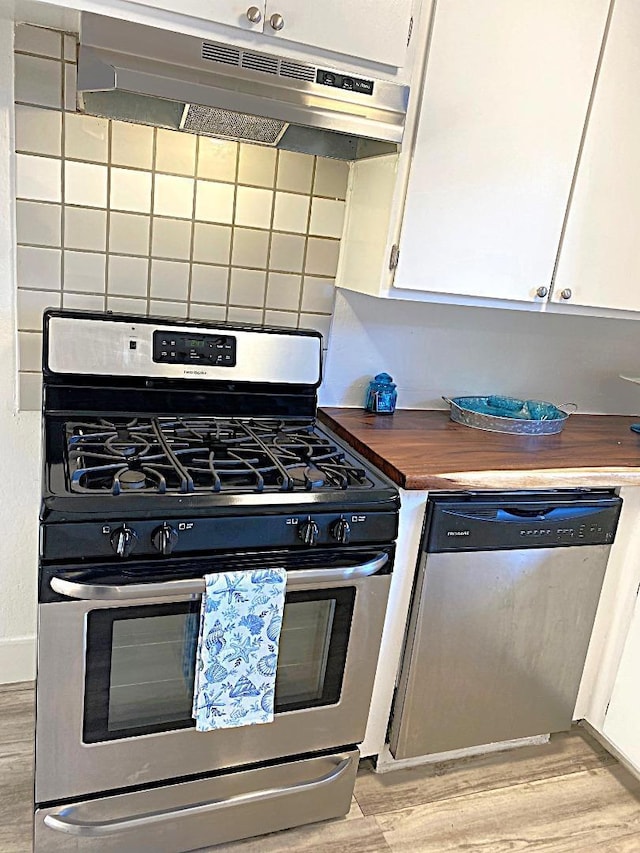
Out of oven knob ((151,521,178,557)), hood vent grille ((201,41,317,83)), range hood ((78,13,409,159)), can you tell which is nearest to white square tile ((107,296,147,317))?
range hood ((78,13,409,159))

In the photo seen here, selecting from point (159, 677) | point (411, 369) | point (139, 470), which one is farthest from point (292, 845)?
point (411, 369)

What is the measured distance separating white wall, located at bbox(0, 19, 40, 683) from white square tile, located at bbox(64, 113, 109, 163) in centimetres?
13

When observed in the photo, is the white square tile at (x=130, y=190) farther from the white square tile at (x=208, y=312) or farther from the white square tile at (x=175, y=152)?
the white square tile at (x=208, y=312)

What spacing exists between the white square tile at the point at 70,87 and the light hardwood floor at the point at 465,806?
1.61 meters

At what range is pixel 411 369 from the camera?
83.8 inches

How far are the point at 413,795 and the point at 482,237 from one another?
4.83ft

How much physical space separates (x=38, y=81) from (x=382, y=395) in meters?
1.19

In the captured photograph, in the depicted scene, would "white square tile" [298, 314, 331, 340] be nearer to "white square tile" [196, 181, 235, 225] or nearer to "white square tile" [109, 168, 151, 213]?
"white square tile" [196, 181, 235, 225]

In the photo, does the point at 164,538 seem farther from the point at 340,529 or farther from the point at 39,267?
the point at 39,267

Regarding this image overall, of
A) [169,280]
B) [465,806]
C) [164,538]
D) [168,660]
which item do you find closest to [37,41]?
[169,280]

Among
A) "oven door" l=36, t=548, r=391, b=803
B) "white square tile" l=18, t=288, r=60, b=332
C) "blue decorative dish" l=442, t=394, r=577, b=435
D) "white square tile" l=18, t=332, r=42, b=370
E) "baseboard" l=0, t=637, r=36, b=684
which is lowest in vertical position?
"baseboard" l=0, t=637, r=36, b=684

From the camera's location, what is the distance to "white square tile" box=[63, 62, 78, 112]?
159 centimetres

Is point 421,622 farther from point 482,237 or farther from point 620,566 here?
point 482,237

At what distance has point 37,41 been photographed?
1.55 metres
